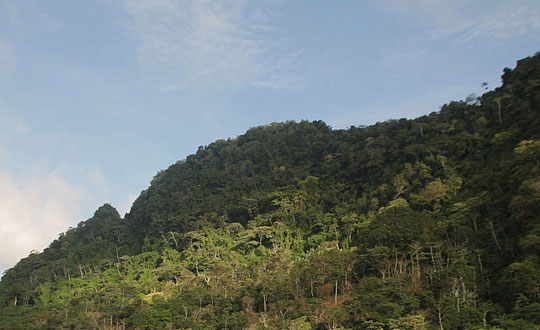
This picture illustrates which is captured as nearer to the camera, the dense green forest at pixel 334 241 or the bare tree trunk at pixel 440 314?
the bare tree trunk at pixel 440 314

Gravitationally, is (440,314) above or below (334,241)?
below

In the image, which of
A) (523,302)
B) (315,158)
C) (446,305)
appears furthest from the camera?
(315,158)

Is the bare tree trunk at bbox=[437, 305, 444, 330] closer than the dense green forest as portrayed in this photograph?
Yes

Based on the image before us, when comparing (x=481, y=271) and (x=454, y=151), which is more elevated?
(x=454, y=151)

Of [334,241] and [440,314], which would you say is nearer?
[440,314]

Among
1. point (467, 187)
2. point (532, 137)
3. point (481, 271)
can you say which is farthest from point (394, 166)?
point (481, 271)

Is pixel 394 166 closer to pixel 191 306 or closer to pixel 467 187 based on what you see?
pixel 467 187

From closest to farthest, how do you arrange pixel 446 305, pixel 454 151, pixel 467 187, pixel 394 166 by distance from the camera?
pixel 446 305 → pixel 467 187 → pixel 454 151 → pixel 394 166

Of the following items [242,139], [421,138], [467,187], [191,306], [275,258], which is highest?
[242,139]
